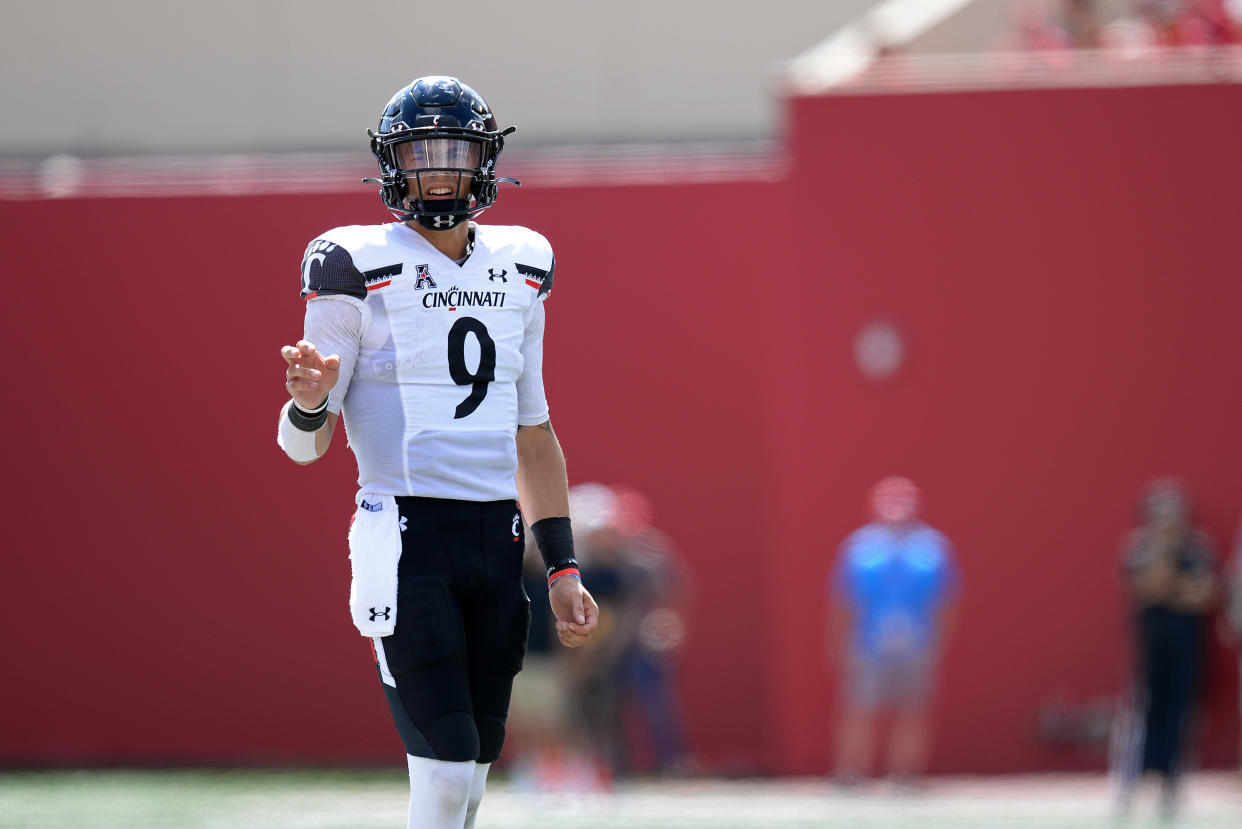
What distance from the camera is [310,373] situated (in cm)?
362

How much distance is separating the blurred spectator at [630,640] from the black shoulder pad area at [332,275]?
6.54 m

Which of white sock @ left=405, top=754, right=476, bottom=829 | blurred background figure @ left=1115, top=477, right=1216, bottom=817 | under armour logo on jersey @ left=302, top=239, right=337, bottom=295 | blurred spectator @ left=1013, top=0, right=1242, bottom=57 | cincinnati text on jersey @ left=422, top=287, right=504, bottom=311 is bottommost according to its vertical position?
blurred background figure @ left=1115, top=477, right=1216, bottom=817

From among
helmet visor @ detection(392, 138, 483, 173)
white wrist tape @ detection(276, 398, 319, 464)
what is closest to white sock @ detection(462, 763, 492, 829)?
white wrist tape @ detection(276, 398, 319, 464)

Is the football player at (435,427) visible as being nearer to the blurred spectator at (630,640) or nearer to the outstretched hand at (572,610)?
the outstretched hand at (572,610)

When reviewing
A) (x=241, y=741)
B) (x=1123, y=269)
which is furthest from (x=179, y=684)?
(x=1123, y=269)

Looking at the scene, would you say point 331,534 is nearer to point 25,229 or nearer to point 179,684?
point 179,684

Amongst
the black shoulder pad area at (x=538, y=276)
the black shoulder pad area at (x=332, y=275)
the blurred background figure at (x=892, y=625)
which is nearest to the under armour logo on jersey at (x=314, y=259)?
the black shoulder pad area at (x=332, y=275)

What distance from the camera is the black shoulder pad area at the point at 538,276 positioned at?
160 inches

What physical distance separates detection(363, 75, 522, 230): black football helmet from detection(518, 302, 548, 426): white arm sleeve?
292 millimetres

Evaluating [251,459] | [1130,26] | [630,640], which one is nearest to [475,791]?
[630,640]

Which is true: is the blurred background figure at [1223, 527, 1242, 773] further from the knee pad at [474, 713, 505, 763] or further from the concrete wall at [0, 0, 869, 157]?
the knee pad at [474, 713, 505, 763]

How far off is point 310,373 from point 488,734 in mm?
865

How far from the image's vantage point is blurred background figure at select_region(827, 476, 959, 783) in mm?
10656

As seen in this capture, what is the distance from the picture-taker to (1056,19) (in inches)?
471
